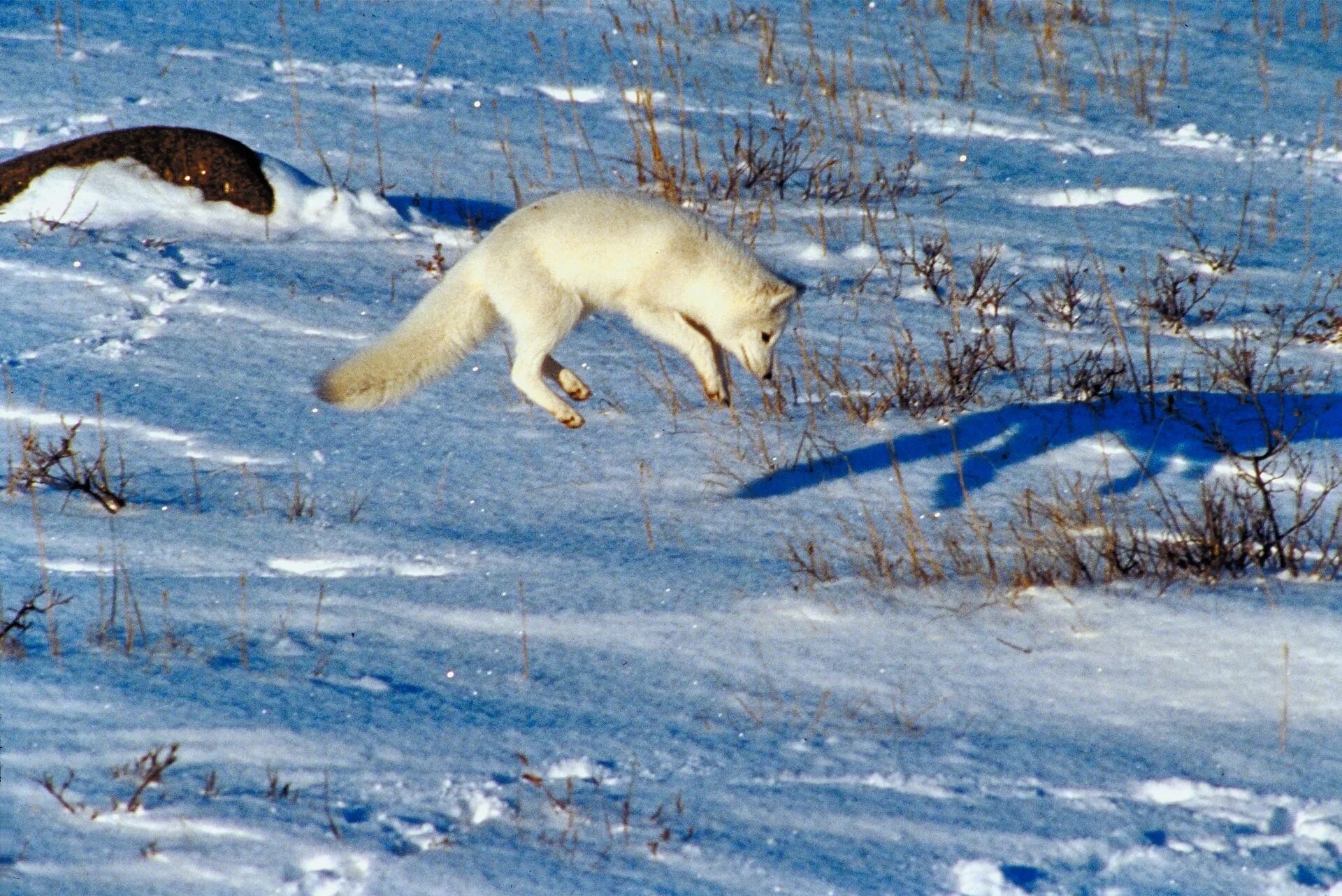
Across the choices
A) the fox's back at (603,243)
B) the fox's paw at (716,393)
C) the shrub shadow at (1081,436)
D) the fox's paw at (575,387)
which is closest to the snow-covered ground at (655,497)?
the shrub shadow at (1081,436)

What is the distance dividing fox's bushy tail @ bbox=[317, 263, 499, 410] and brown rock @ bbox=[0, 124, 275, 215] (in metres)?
2.67

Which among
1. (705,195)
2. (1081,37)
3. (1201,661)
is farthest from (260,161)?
(1081,37)

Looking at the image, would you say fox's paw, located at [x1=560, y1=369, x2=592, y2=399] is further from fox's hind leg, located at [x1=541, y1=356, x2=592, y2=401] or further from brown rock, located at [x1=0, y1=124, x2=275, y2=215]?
brown rock, located at [x1=0, y1=124, x2=275, y2=215]

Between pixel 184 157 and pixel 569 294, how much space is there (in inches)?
129

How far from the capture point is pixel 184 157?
7047 mm

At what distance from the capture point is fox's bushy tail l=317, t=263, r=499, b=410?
180 inches

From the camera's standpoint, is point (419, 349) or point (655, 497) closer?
point (419, 349)

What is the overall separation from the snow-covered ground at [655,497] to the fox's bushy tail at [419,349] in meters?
0.41

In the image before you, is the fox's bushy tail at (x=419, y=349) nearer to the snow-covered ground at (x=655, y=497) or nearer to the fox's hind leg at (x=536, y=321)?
the fox's hind leg at (x=536, y=321)

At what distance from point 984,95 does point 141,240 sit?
Result: 601 cm

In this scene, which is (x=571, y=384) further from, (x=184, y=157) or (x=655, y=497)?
(x=184, y=157)

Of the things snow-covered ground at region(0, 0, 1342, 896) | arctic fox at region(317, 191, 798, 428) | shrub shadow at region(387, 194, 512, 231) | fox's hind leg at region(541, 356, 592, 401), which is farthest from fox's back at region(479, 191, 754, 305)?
shrub shadow at region(387, 194, 512, 231)

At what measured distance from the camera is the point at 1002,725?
3.29 metres

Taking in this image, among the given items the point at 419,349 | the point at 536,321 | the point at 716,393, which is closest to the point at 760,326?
the point at 716,393
